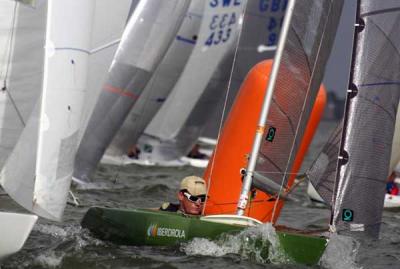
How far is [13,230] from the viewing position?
229 inches

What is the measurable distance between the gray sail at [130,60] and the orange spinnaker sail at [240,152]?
2964 mm

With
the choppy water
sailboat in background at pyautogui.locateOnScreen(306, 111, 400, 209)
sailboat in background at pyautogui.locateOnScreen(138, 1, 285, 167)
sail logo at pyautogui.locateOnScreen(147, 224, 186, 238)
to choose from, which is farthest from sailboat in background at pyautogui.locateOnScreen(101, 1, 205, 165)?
sail logo at pyautogui.locateOnScreen(147, 224, 186, 238)

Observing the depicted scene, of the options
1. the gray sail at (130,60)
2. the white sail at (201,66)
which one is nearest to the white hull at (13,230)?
the gray sail at (130,60)

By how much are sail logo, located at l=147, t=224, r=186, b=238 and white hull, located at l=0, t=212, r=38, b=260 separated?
147 cm

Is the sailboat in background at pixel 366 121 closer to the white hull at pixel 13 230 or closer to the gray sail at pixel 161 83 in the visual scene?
the white hull at pixel 13 230

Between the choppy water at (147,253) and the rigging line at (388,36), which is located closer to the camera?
the choppy water at (147,253)

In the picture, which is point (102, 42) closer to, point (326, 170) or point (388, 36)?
point (326, 170)

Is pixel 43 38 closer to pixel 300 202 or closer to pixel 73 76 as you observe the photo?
pixel 73 76

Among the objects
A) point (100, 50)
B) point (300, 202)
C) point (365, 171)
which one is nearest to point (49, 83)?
point (100, 50)

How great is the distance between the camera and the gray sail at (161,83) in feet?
51.6

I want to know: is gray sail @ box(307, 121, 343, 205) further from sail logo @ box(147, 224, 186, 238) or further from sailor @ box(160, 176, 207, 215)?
sail logo @ box(147, 224, 186, 238)

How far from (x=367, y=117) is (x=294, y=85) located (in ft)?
2.27

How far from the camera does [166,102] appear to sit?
57.7ft

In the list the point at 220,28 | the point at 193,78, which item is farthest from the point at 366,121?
the point at 193,78
